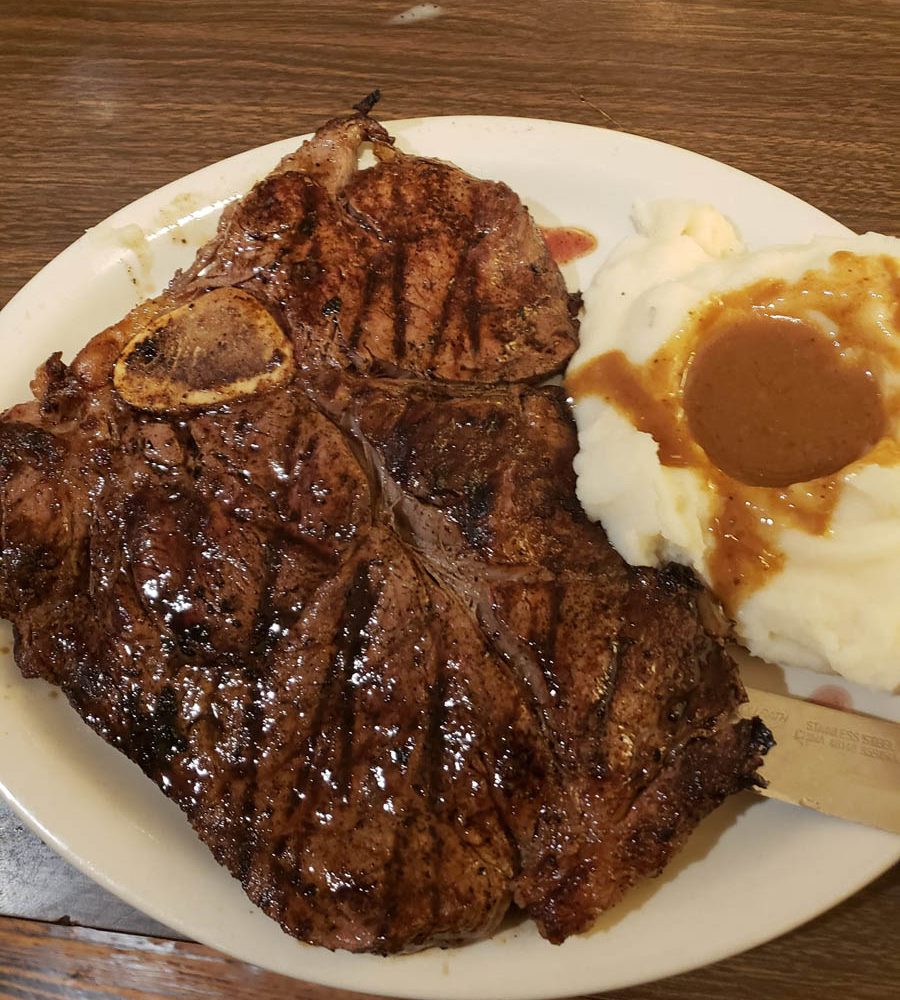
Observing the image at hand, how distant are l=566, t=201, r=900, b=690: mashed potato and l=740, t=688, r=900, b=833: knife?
180 millimetres

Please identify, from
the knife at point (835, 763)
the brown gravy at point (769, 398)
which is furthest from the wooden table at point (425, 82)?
the knife at point (835, 763)

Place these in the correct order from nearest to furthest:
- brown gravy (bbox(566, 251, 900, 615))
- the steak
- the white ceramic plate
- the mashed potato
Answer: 1. the steak
2. the white ceramic plate
3. the mashed potato
4. brown gravy (bbox(566, 251, 900, 615))

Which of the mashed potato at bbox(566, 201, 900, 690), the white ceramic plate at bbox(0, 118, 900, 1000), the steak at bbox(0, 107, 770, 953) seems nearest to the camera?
the steak at bbox(0, 107, 770, 953)

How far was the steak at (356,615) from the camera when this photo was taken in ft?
7.87

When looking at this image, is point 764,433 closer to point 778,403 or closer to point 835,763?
point 778,403

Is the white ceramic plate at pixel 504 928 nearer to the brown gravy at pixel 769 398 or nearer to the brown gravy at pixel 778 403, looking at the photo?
the brown gravy at pixel 769 398

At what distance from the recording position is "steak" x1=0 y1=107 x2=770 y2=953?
2.40 m

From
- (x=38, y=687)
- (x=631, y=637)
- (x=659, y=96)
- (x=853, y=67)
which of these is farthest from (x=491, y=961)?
(x=853, y=67)

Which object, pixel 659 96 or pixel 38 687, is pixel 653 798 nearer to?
pixel 38 687

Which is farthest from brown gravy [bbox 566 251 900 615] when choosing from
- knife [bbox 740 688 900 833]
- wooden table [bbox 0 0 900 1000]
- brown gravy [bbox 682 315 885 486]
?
wooden table [bbox 0 0 900 1000]

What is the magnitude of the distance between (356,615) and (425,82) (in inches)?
135

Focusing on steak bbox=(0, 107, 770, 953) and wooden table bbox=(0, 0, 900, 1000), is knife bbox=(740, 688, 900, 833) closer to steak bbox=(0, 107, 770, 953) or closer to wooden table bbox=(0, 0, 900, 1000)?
steak bbox=(0, 107, 770, 953)

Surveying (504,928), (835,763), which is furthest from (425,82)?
(504,928)

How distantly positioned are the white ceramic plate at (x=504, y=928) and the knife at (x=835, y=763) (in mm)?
106
